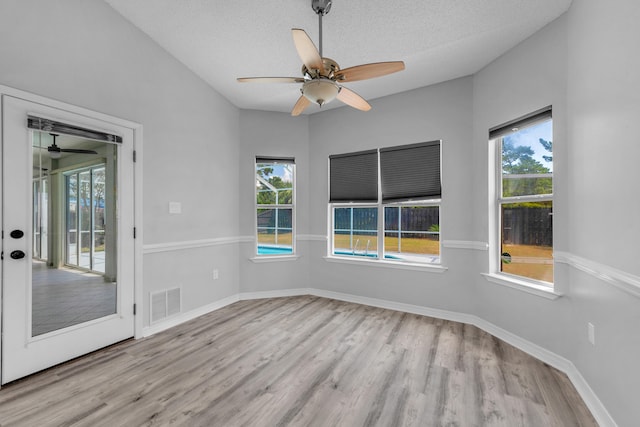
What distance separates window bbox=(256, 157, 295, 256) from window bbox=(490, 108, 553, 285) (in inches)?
107

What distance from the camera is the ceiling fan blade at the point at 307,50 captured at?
5.26 feet

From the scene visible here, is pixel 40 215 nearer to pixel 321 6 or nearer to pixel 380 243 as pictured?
pixel 321 6

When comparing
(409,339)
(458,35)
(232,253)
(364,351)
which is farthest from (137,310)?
(458,35)

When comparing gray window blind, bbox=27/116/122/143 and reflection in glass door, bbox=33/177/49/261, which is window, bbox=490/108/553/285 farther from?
reflection in glass door, bbox=33/177/49/261

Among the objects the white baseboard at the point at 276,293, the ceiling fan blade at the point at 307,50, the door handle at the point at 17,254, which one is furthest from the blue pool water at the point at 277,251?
the ceiling fan blade at the point at 307,50

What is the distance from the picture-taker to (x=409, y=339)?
2.78 meters

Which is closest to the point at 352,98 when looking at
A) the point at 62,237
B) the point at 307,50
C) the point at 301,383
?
the point at 307,50

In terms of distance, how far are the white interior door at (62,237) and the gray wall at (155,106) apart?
20 centimetres

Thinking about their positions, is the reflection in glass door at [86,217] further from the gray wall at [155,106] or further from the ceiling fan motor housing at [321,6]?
the ceiling fan motor housing at [321,6]

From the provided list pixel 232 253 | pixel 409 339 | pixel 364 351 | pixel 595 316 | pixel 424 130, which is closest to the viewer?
pixel 595 316

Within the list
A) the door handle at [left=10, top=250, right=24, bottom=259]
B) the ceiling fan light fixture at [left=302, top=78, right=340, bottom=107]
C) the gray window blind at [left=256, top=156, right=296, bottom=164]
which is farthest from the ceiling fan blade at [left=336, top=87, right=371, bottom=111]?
the door handle at [left=10, top=250, right=24, bottom=259]

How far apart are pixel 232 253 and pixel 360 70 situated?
3.01m

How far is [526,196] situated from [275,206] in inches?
123

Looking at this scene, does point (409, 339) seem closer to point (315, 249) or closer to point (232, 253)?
point (315, 249)
